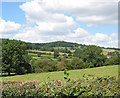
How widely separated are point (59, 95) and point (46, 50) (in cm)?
8000

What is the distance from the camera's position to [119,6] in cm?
473

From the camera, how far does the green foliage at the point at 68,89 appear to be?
5.80 metres

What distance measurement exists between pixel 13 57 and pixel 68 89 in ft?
88.1

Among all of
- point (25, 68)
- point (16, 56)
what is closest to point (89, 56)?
point (25, 68)

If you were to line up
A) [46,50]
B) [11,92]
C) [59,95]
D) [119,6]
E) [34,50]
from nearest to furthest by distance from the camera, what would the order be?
[119,6]
[59,95]
[11,92]
[34,50]
[46,50]

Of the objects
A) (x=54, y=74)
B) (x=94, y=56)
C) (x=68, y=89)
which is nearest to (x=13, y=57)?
(x=54, y=74)

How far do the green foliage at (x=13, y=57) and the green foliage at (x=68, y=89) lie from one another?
81.2 feet

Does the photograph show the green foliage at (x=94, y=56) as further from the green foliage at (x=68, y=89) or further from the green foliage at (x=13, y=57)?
the green foliage at (x=68, y=89)

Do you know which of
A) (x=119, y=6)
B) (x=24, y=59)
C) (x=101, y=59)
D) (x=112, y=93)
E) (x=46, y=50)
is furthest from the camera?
(x=46, y=50)

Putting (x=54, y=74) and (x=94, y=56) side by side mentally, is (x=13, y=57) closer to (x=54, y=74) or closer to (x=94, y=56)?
(x=54, y=74)

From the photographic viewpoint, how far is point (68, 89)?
5.95 m

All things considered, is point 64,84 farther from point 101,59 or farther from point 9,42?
point 101,59

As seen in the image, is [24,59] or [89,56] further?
[89,56]

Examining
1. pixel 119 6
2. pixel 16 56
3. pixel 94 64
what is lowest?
pixel 94 64
